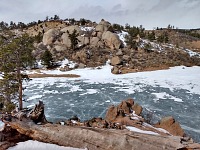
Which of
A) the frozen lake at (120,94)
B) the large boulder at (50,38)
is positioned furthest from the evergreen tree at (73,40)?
the frozen lake at (120,94)

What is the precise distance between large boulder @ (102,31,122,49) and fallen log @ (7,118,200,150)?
55.6m

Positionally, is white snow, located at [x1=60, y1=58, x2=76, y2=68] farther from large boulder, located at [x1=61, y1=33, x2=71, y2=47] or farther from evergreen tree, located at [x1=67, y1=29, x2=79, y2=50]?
large boulder, located at [x1=61, y1=33, x2=71, y2=47]

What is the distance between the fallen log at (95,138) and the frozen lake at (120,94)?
11.6m

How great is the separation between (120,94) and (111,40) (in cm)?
3314

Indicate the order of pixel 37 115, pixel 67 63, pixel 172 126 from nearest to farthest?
1. pixel 37 115
2. pixel 172 126
3. pixel 67 63

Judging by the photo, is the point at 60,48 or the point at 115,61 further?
the point at 60,48

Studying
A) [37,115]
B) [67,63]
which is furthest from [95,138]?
[67,63]

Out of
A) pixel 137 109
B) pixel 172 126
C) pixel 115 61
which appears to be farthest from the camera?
pixel 115 61

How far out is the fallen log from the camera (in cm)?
717

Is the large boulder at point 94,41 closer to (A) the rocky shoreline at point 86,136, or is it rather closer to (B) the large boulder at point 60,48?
(B) the large boulder at point 60,48

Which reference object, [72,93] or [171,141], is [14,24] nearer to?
[72,93]

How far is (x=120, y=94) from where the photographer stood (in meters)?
32.2

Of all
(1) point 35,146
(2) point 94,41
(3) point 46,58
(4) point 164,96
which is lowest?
(4) point 164,96

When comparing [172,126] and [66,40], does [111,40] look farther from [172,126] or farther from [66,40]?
[172,126]
